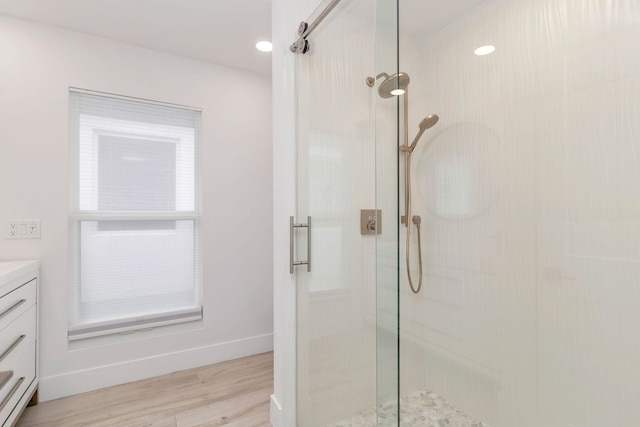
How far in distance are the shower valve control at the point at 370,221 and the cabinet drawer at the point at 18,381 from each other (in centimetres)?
162

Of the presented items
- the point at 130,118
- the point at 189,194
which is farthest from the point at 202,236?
the point at 130,118

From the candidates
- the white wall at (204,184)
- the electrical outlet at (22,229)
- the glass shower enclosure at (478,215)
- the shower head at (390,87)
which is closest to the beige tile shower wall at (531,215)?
the glass shower enclosure at (478,215)

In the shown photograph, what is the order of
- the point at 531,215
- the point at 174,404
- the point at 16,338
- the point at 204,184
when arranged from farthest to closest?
the point at 204,184 < the point at 174,404 < the point at 16,338 < the point at 531,215

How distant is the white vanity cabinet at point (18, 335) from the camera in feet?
4.65

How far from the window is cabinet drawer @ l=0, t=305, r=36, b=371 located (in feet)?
0.94

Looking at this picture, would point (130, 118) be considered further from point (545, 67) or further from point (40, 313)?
point (545, 67)

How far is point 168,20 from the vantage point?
1908 millimetres

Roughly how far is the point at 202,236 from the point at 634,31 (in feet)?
8.07

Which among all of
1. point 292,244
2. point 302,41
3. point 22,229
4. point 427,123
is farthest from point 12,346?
point 427,123

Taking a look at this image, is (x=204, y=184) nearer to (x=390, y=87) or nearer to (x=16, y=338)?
(x=16, y=338)

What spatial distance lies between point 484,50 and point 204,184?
2.03 meters

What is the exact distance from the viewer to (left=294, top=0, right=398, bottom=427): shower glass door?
38.7 inches

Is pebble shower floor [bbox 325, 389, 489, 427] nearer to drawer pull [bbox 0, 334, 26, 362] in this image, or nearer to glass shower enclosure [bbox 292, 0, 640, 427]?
glass shower enclosure [bbox 292, 0, 640, 427]

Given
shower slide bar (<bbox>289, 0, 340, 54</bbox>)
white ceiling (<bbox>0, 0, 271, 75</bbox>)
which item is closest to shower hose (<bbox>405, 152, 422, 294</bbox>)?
shower slide bar (<bbox>289, 0, 340, 54</bbox>)
